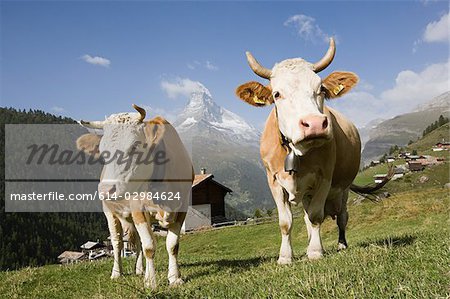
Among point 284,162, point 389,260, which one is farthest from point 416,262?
point 284,162

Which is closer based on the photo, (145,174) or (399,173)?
(145,174)

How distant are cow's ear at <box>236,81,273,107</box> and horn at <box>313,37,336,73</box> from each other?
92 cm

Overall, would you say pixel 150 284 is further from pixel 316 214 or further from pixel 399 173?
pixel 399 173

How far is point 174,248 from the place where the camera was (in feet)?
24.0

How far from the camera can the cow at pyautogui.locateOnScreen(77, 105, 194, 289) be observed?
675cm

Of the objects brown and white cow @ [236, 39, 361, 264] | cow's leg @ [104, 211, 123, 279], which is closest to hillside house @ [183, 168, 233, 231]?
cow's leg @ [104, 211, 123, 279]

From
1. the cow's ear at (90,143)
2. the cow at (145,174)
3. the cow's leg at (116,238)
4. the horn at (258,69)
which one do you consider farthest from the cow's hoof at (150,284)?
the horn at (258,69)

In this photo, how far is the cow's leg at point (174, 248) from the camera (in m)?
6.96

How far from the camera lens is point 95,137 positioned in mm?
8242

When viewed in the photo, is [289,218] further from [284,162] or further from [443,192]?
[443,192]

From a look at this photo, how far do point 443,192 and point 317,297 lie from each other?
93.0 feet

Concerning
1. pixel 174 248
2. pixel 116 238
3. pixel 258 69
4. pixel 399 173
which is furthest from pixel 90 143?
pixel 399 173

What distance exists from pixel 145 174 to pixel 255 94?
99.4 inches

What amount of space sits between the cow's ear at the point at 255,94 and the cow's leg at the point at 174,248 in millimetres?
2664
